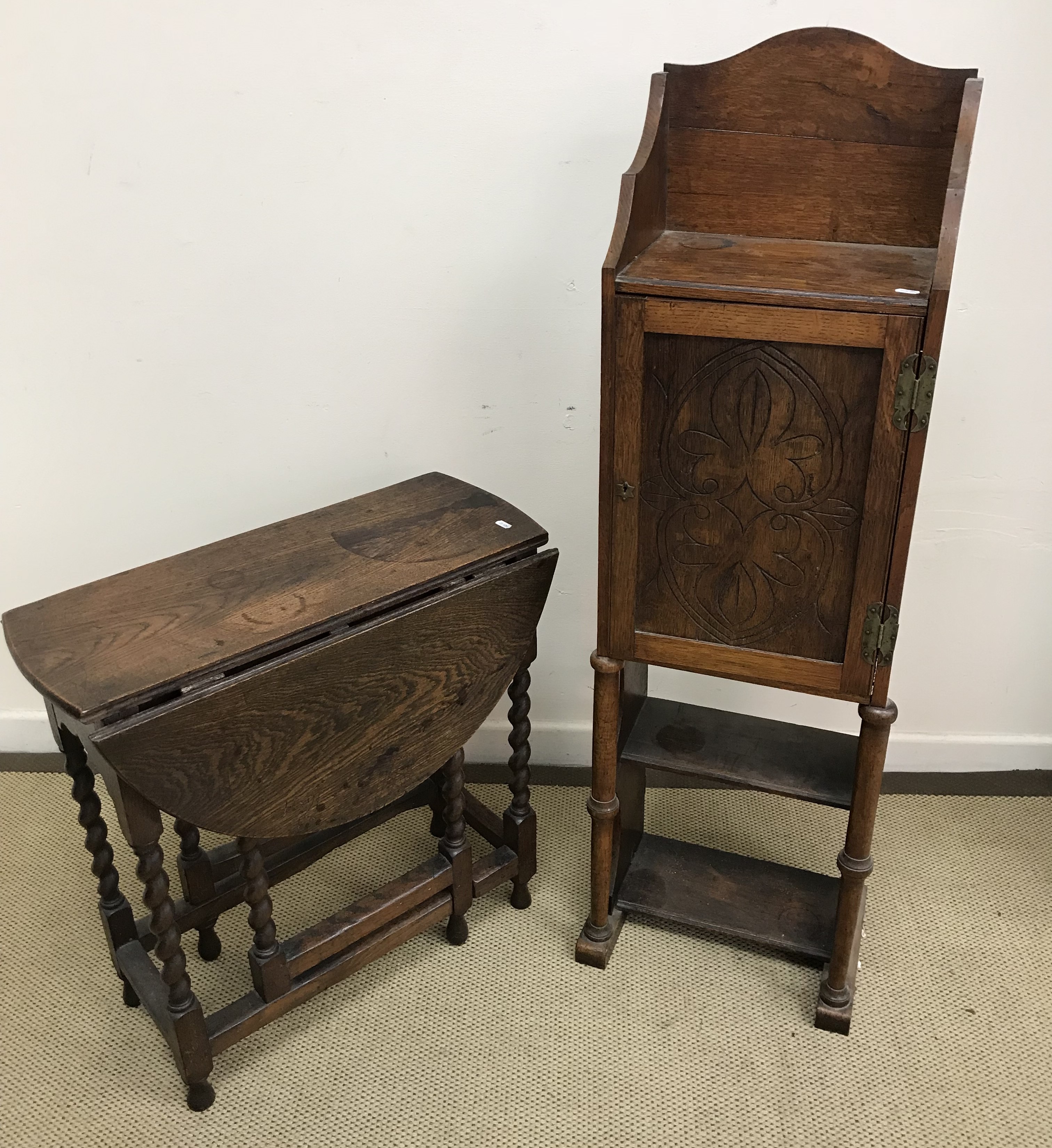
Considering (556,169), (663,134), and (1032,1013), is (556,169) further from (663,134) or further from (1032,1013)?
(1032,1013)

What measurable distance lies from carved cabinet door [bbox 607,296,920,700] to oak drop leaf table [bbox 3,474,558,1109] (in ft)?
0.85

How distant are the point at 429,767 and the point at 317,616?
37cm

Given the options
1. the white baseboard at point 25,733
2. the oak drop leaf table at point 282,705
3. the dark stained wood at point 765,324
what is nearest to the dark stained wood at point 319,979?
the oak drop leaf table at point 282,705

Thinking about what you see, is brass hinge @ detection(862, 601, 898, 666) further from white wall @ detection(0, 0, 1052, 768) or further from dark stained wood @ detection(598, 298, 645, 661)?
white wall @ detection(0, 0, 1052, 768)

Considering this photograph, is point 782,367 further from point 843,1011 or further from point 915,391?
point 843,1011

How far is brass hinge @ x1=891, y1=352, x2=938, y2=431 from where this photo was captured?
1.46 metres

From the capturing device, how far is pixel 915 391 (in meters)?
1.47

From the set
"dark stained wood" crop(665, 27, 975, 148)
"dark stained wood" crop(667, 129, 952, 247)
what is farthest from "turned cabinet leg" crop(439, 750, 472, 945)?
"dark stained wood" crop(665, 27, 975, 148)

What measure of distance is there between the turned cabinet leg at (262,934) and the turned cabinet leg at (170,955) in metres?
0.10

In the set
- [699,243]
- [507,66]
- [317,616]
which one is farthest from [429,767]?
[507,66]

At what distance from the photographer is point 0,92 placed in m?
1.95

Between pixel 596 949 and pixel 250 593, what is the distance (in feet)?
3.02

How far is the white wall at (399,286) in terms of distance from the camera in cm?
189

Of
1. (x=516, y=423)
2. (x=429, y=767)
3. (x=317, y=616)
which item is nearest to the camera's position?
(x=317, y=616)
